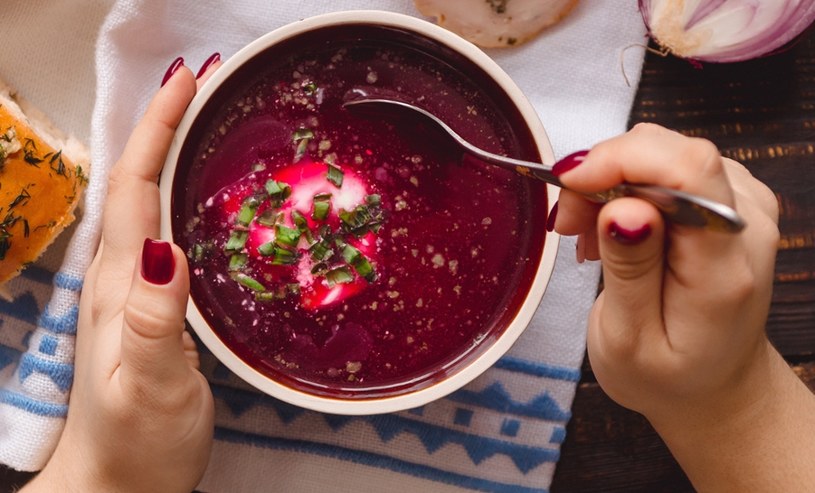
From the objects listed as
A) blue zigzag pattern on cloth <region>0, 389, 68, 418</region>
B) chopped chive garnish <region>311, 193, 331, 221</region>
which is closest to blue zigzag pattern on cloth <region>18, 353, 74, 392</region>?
blue zigzag pattern on cloth <region>0, 389, 68, 418</region>

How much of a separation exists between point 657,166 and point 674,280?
184 millimetres

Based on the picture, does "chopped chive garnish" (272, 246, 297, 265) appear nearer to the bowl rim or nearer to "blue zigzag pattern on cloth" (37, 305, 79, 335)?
the bowl rim

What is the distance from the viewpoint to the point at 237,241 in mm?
1346

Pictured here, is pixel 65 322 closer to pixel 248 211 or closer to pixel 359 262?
pixel 248 211

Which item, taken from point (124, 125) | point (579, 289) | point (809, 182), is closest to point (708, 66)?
point (809, 182)

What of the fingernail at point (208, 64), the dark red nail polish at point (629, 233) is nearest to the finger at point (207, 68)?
the fingernail at point (208, 64)

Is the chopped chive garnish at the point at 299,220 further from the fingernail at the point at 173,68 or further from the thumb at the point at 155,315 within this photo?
the fingernail at the point at 173,68

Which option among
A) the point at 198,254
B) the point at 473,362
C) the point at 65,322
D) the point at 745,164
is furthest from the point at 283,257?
the point at 745,164

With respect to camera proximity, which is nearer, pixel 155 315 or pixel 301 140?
pixel 155 315

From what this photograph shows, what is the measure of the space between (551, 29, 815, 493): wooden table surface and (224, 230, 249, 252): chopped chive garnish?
0.77m

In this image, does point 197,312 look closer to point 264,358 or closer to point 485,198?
point 264,358

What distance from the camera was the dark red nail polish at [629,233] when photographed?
916 mm

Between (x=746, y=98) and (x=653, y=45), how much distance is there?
23cm

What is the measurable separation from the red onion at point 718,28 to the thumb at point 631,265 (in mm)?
735
